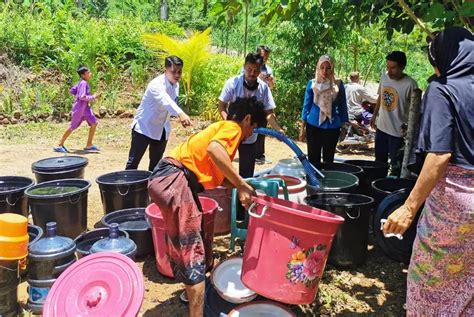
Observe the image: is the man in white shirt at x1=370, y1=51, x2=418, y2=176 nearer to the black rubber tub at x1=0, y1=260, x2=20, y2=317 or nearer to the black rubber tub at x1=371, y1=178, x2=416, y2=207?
the black rubber tub at x1=371, y1=178, x2=416, y2=207

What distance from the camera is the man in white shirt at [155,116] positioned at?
15.0 ft

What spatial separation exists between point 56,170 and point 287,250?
111 inches

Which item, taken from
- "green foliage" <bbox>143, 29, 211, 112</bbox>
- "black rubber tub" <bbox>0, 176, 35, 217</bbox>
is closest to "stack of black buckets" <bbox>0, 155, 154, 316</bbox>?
"black rubber tub" <bbox>0, 176, 35, 217</bbox>

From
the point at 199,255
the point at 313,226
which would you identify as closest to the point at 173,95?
the point at 199,255

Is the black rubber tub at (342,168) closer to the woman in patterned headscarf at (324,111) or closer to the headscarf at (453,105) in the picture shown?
the woman in patterned headscarf at (324,111)

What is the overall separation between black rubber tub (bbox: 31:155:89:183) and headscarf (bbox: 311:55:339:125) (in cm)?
249

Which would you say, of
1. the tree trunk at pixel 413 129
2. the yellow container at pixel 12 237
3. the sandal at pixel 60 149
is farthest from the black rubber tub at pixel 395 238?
the sandal at pixel 60 149

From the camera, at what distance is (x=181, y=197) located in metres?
2.74

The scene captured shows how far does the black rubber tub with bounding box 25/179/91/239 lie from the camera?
379 centimetres

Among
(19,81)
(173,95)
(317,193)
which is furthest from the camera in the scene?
(19,81)

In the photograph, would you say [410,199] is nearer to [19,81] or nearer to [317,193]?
[317,193]

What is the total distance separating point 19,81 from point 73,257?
9.52m

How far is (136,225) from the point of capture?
13.0ft

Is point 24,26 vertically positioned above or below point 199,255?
above
